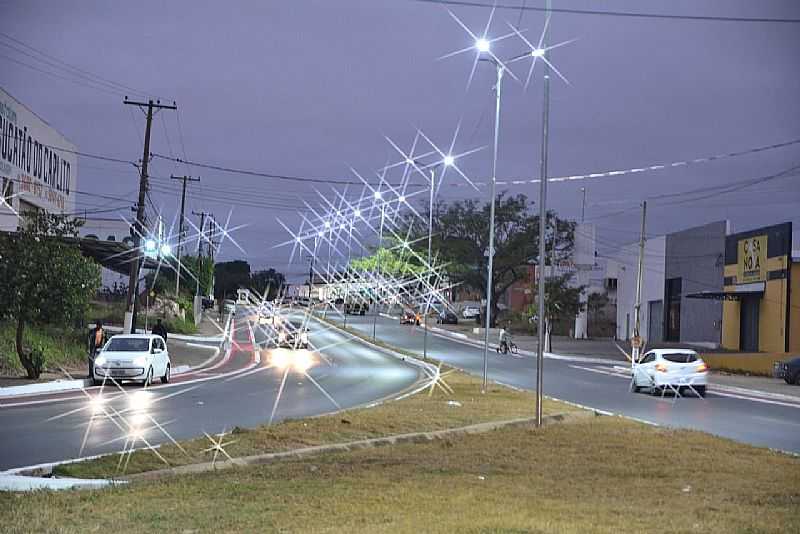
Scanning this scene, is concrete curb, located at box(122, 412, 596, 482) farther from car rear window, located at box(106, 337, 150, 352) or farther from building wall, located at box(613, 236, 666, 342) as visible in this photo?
building wall, located at box(613, 236, 666, 342)

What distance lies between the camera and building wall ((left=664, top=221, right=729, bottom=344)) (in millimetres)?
57188

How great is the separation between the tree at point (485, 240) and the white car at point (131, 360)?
182 ft

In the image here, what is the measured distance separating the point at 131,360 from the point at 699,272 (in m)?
39.5

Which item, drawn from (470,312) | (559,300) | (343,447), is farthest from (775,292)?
(470,312)

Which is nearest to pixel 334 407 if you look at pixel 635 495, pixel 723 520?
pixel 635 495

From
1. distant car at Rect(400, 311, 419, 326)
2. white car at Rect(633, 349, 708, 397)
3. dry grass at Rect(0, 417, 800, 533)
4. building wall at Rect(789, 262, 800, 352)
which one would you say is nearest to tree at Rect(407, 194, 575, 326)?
distant car at Rect(400, 311, 419, 326)

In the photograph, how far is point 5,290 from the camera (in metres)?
26.5

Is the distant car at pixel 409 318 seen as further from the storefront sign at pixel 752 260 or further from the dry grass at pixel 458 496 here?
the dry grass at pixel 458 496

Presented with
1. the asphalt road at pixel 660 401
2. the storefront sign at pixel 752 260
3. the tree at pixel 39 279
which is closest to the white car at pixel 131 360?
the tree at pixel 39 279

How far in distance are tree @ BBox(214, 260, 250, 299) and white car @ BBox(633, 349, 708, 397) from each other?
5407 centimetres

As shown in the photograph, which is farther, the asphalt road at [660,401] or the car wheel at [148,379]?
the car wheel at [148,379]

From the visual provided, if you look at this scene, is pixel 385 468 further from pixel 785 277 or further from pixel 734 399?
pixel 785 277

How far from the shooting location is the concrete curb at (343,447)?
11711 mm

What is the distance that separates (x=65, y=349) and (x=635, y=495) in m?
26.6
